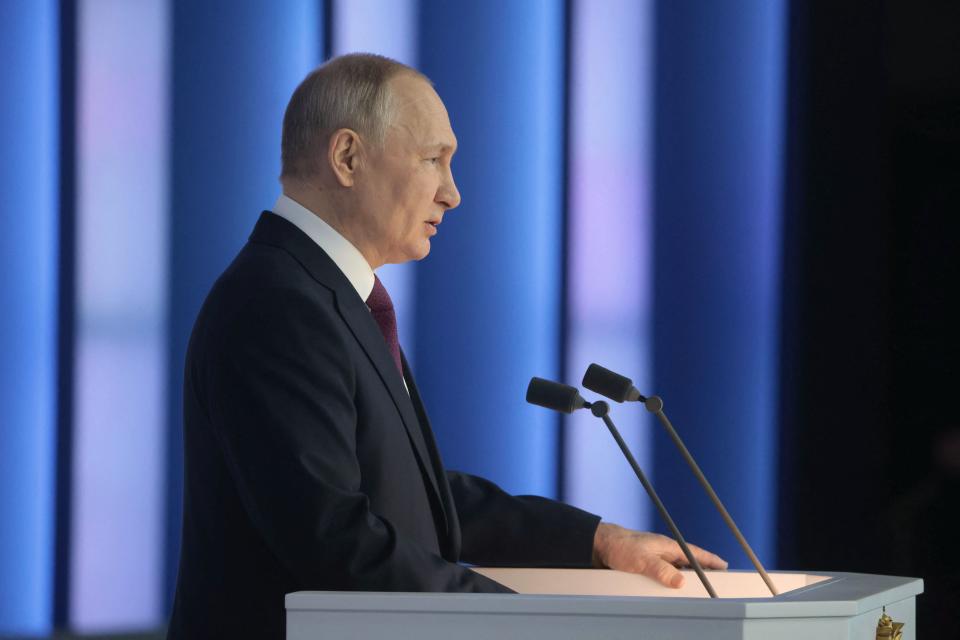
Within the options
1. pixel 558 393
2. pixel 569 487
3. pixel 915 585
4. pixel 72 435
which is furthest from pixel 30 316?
pixel 915 585

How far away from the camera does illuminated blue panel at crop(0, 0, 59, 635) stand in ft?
9.26

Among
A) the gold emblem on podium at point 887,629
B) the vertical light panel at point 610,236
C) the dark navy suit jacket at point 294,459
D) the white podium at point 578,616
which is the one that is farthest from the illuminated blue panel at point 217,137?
the gold emblem on podium at point 887,629

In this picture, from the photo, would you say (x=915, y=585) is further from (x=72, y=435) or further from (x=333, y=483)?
(x=72, y=435)

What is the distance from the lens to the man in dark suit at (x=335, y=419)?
1.50 m

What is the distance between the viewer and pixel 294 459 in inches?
58.7

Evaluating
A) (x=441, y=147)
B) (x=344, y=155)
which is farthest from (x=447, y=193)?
(x=344, y=155)

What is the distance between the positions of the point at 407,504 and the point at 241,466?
24cm

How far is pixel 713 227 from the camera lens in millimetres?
3006

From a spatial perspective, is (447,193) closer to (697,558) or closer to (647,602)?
(697,558)

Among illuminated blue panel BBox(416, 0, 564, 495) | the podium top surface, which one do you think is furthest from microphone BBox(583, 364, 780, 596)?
illuminated blue panel BBox(416, 0, 564, 495)

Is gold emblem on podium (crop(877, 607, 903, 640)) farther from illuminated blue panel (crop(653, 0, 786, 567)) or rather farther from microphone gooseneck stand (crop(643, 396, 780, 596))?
illuminated blue panel (crop(653, 0, 786, 567))

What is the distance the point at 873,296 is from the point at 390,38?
3.96ft

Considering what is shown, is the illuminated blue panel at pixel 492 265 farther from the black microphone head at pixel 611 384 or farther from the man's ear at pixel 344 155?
the black microphone head at pixel 611 384

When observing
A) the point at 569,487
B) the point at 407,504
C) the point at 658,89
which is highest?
the point at 658,89
